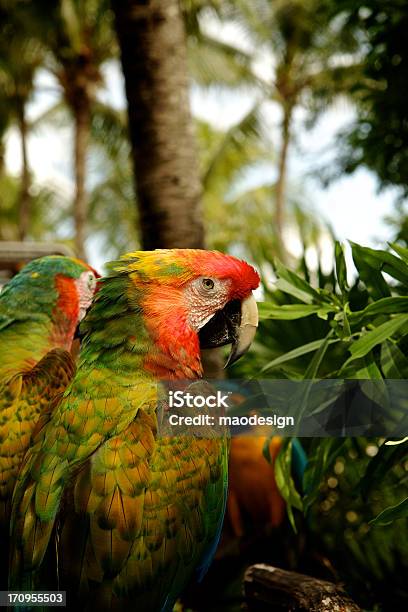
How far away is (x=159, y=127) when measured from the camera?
7.35 feet

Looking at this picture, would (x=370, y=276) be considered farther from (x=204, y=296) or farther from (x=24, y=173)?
(x=24, y=173)

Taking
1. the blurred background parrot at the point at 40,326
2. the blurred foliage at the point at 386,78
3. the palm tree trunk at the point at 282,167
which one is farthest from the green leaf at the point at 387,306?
the palm tree trunk at the point at 282,167

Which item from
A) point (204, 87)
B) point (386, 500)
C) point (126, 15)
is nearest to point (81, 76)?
point (204, 87)

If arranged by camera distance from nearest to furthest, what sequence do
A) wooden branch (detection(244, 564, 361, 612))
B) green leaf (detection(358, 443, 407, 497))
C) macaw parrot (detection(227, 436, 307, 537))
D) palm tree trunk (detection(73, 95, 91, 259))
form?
wooden branch (detection(244, 564, 361, 612)), green leaf (detection(358, 443, 407, 497)), macaw parrot (detection(227, 436, 307, 537)), palm tree trunk (detection(73, 95, 91, 259))

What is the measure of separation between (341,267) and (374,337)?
26cm

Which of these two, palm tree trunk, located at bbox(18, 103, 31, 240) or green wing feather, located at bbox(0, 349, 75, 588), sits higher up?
palm tree trunk, located at bbox(18, 103, 31, 240)

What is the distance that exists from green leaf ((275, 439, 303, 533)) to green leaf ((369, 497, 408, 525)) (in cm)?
26

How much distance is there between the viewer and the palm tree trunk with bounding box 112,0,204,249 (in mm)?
2227

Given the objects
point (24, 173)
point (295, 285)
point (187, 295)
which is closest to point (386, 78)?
point (295, 285)

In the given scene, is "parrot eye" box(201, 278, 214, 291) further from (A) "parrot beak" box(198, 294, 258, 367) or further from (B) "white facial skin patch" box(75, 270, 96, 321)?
(B) "white facial skin patch" box(75, 270, 96, 321)

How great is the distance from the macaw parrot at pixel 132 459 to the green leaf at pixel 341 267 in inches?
18.0

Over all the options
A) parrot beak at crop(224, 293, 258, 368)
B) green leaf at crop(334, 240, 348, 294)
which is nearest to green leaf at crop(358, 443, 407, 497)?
green leaf at crop(334, 240, 348, 294)

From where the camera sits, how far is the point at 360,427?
1.48m

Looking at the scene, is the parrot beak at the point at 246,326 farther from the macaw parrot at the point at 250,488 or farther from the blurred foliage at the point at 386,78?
the blurred foliage at the point at 386,78
